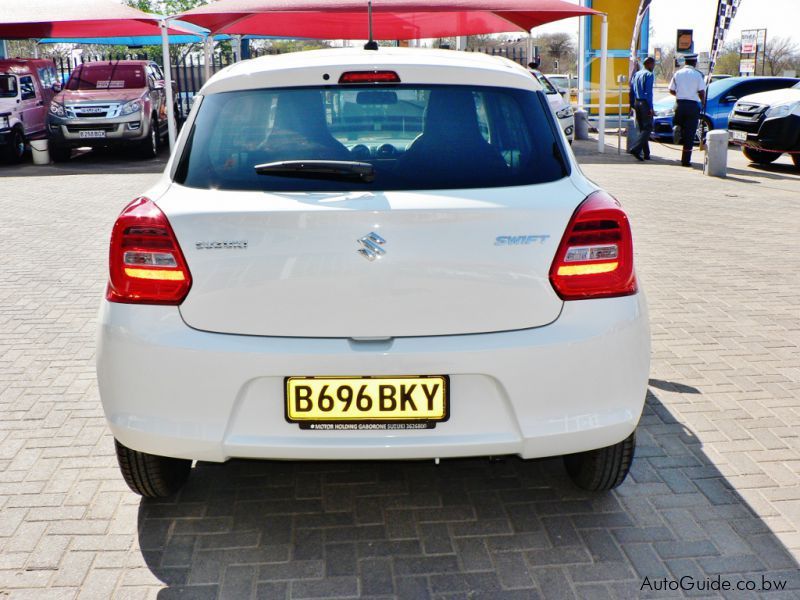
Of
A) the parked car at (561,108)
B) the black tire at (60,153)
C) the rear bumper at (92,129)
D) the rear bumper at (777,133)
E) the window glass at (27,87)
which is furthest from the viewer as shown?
the parked car at (561,108)

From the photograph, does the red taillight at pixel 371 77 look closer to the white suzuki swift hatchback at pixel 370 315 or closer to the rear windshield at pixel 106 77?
the white suzuki swift hatchback at pixel 370 315

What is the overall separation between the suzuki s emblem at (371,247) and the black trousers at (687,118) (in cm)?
1471

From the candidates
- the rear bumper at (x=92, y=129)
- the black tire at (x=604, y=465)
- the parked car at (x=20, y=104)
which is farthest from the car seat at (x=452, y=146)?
the parked car at (x=20, y=104)

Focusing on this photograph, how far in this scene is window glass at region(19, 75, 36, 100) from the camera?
18514mm

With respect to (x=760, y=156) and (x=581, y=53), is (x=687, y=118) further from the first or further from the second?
(x=581, y=53)

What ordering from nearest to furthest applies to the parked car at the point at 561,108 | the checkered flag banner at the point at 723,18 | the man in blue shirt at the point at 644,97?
the man in blue shirt at the point at 644,97 → the checkered flag banner at the point at 723,18 → the parked car at the point at 561,108

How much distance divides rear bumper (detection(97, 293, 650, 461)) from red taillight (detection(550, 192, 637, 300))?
0.18ft

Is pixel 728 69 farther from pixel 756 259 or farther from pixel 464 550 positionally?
pixel 464 550

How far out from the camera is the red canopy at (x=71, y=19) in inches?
696

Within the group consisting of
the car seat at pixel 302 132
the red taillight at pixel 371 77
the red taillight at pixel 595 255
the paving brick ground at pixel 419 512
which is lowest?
the paving brick ground at pixel 419 512

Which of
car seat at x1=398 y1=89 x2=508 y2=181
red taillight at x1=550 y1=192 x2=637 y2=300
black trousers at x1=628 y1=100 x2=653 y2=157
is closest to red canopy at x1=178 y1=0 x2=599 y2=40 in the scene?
black trousers at x1=628 y1=100 x2=653 y2=157

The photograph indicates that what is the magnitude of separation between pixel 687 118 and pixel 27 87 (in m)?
13.1

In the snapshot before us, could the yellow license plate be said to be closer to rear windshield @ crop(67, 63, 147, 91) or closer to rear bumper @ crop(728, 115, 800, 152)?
rear bumper @ crop(728, 115, 800, 152)

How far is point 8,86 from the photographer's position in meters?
18.1
